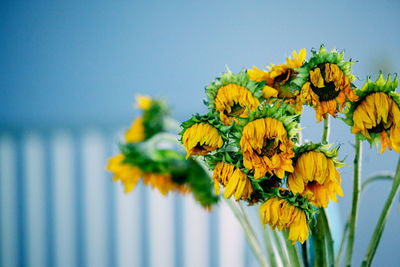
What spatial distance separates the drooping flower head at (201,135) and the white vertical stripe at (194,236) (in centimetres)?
119

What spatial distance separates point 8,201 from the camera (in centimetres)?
154

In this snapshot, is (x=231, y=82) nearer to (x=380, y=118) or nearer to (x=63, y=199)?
(x=380, y=118)

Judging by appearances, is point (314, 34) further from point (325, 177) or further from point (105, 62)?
point (325, 177)

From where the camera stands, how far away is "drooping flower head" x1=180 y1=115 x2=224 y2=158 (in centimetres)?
35

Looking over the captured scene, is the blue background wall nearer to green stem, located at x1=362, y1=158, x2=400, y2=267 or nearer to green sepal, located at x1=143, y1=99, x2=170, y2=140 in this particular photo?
green sepal, located at x1=143, y1=99, x2=170, y2=140

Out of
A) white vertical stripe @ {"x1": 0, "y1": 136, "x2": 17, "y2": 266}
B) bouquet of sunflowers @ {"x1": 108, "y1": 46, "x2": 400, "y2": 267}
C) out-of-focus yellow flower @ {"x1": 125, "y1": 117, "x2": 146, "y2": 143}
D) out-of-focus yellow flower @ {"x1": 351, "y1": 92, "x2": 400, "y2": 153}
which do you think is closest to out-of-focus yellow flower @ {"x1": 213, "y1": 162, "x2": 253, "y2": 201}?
bouquet of sunflowers @ {"x1": 108, "y1": 46, "x2": 400, "y2": 267}

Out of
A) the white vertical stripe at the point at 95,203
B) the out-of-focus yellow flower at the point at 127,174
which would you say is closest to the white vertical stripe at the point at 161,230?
the white vertical stripe at the point at 95,203

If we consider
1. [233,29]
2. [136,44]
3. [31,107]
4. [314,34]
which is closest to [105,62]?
[136,44]

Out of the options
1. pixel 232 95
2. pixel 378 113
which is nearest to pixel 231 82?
pixel 232 95

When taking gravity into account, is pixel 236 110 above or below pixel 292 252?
above

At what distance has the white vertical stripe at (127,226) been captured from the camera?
1561mm

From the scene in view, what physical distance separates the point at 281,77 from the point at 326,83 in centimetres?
4

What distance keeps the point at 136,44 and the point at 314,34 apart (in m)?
0.61

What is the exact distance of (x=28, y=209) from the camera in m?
1.57
